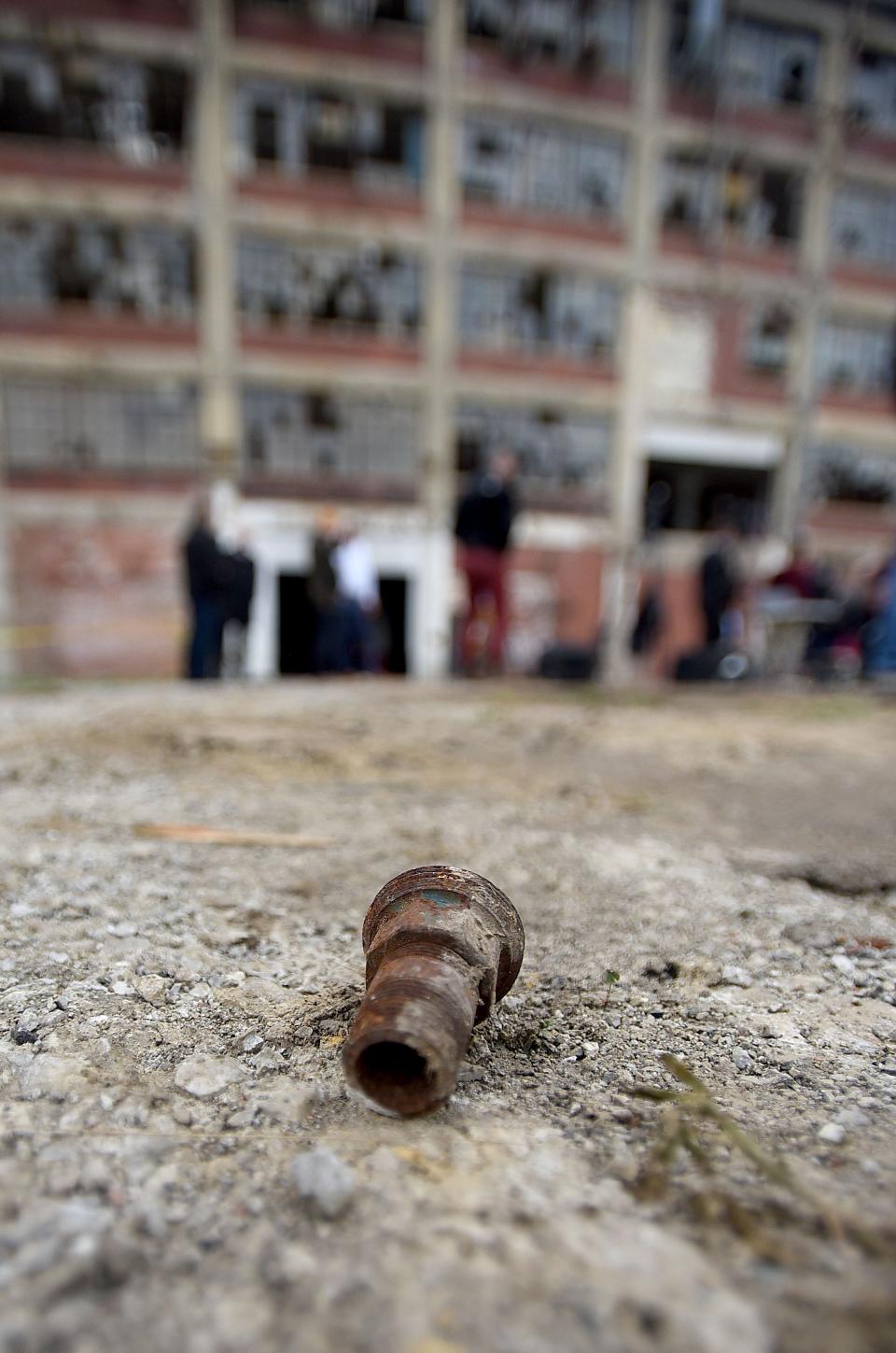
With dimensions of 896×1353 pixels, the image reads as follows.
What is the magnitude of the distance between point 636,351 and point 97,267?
11768 mm

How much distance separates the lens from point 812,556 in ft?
63.0

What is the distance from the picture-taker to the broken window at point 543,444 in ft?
56.4

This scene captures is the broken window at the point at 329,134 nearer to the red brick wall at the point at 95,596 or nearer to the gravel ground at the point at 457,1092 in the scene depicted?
the red brick wall at the point at 95,596

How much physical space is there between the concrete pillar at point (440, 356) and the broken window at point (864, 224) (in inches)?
393

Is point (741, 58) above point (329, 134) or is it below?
above

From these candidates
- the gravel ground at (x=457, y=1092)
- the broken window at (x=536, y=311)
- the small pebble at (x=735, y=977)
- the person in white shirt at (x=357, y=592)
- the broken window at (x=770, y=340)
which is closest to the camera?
the gravel ground at (x=457, y=1092)

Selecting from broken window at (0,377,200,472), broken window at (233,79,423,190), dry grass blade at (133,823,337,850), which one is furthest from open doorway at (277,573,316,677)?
dry grass blade at (133,823,337,850)

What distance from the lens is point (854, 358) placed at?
1938cm

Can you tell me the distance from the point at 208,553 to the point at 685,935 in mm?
6794

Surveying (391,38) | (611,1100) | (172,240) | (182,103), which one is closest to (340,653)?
(611,1100)

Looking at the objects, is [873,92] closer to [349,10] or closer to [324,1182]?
[349,10]

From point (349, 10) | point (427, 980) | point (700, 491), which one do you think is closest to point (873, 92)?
point (700, 491)

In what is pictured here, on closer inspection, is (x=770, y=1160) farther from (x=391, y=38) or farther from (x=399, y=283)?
(x=391, y=38)

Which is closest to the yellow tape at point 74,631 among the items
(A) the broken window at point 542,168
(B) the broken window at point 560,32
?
(A) the broken window at point 542,168
